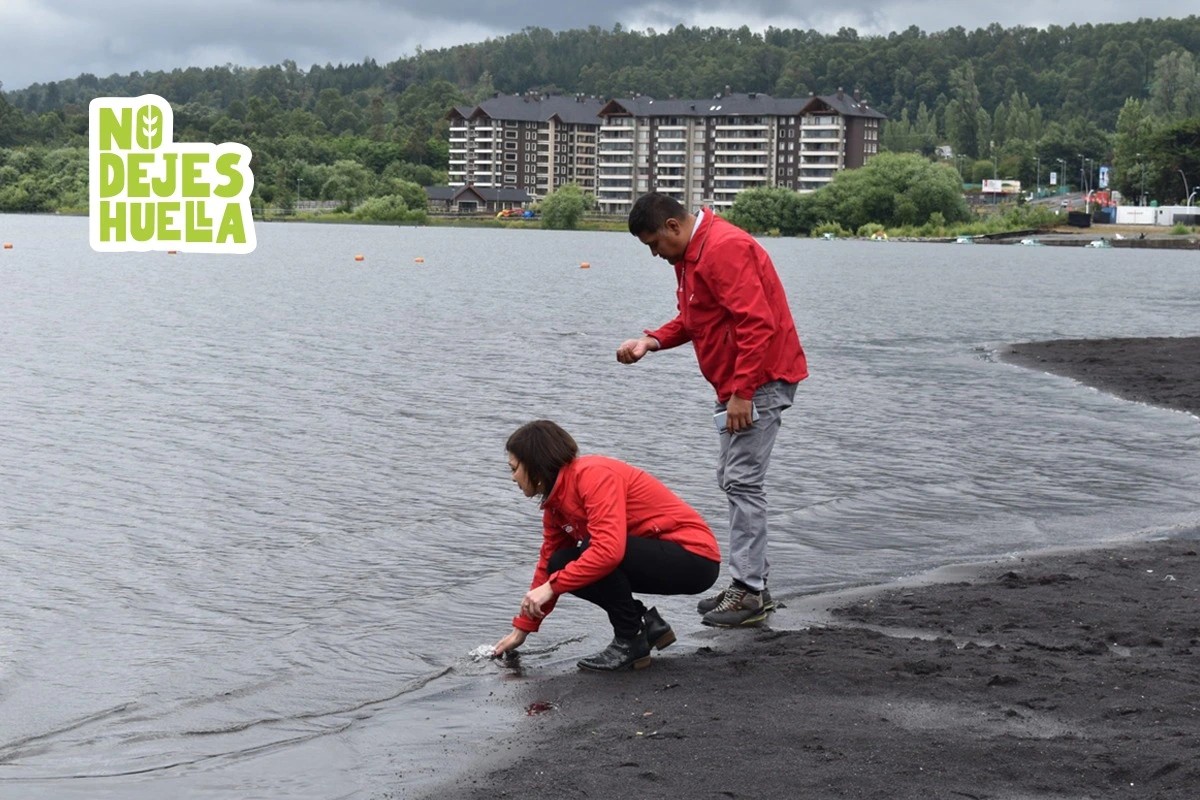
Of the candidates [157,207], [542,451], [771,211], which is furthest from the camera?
[771,211]

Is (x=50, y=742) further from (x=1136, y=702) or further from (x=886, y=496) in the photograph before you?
(x=886, y=496)

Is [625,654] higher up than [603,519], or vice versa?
[603,519]

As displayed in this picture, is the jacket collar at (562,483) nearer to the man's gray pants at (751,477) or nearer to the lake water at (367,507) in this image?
the lake water at (367,507)

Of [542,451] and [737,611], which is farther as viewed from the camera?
[737,611]

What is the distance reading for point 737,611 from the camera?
9219mm

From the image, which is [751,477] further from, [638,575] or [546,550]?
[546,550]

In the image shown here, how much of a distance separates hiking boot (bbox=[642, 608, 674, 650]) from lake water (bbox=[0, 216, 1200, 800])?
2.36 feet

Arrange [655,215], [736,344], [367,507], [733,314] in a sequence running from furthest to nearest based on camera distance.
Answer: [367,507] < [736,344] < [733,314] < [655,215]

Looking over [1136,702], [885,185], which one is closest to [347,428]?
[1136,702]

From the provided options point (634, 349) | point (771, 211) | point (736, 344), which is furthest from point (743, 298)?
point (771, 211)

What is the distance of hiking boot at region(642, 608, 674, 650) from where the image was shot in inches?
323

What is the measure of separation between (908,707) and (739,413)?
2174 mm

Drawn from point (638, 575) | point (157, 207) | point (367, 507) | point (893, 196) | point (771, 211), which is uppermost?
point (893, 196)

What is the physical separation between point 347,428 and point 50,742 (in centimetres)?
1264
